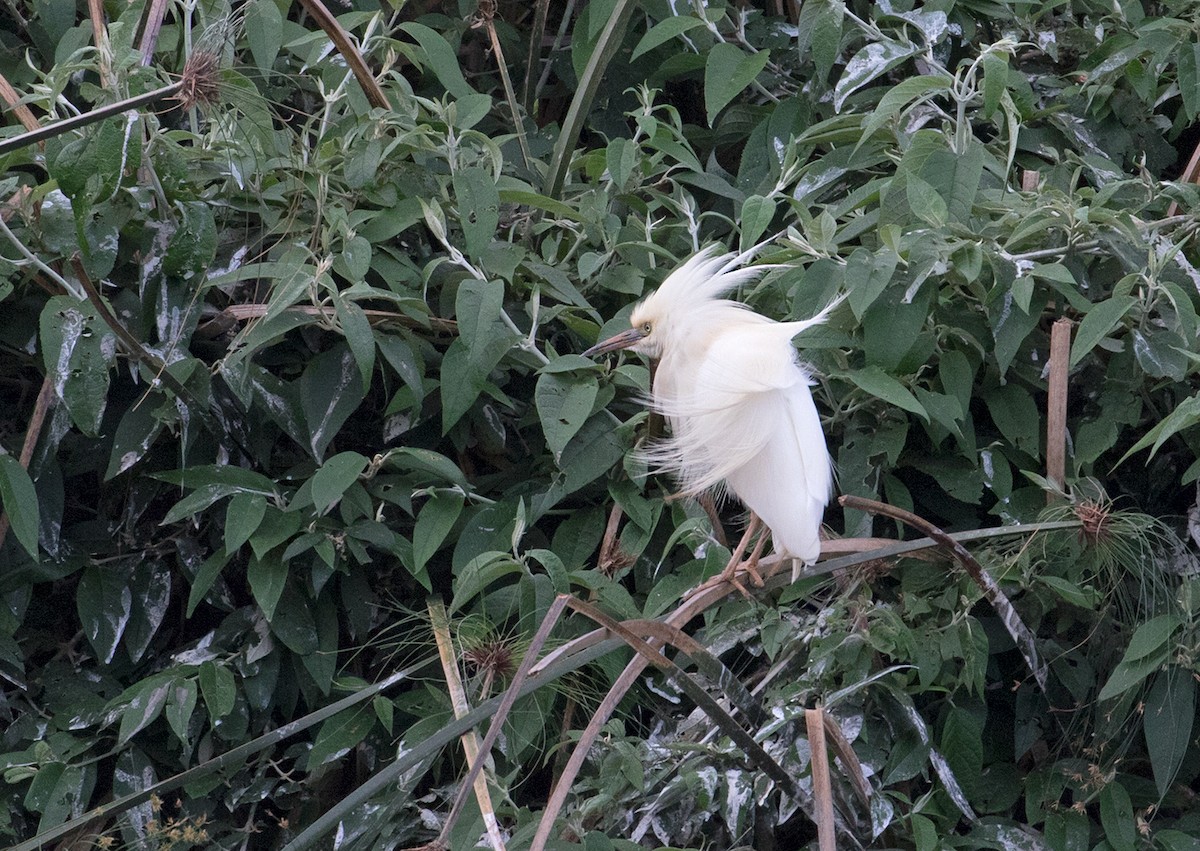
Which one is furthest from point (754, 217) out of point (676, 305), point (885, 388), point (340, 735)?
point (340, 735)

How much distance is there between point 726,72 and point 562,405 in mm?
766

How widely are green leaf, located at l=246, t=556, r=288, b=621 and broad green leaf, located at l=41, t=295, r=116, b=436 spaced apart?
0.31 metres

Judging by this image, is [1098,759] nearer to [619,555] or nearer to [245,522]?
[619,555]

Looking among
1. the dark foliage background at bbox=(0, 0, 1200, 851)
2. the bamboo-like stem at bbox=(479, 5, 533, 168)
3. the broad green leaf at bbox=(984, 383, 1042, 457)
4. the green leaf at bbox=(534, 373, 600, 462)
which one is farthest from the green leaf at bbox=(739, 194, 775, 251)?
the bamboo-like stem at bbox=(479, 5, 533, 168)

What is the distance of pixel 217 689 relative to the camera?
1.83m

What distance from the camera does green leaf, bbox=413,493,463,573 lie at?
1831 millimetres

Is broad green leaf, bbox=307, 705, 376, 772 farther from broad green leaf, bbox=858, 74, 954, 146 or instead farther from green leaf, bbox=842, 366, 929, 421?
broad green leaf, bbox=858, 74, 954, 146

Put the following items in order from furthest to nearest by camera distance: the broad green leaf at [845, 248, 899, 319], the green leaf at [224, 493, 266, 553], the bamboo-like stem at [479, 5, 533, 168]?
the bamboo-like stem at [479, 5, 533, 168]
the green leaf at [224, 493, 266, 553]
the broad green leaf at [845, 248, 899, 319]

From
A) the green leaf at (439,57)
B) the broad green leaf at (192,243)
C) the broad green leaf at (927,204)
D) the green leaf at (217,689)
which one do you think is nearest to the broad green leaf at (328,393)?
the broad green leaf at (192,243)

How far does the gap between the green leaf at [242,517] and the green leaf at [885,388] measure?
34.9 inches

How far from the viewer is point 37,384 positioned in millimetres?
2170

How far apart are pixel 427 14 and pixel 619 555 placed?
133cm

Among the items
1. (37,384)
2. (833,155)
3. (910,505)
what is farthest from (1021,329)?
(37,384)

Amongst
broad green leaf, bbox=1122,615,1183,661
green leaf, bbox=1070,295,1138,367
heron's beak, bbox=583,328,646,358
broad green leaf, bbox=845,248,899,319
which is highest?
broad green leaf, bbox=845,248,899,319
